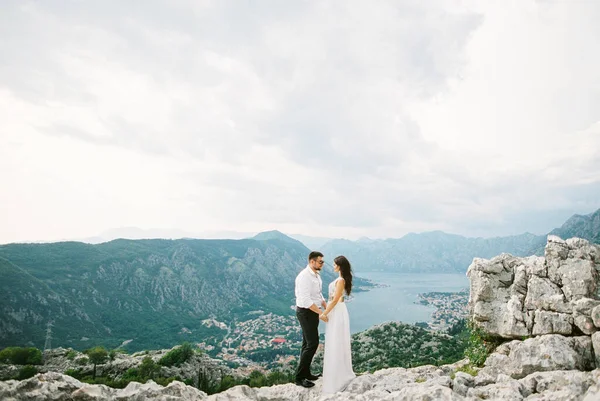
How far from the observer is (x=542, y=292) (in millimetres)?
8258

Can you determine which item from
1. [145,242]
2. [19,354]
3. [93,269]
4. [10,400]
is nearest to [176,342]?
[93,269]

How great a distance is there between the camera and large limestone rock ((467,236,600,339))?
7469 mm

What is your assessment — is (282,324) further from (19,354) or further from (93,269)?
(19,354)

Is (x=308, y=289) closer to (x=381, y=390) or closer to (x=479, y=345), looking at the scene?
(x=381, y=390)

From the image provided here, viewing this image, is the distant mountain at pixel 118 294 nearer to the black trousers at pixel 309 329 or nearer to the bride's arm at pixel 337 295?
the black trousers at pixel 309 329

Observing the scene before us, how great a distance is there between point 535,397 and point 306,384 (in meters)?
4.72

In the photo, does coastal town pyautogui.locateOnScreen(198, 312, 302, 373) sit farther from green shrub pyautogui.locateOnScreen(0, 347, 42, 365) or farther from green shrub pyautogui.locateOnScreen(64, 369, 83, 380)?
green shrub pyautogui.locateOnScreen(0, 347, 42, 365)

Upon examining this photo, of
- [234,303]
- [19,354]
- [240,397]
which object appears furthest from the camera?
[234,303]

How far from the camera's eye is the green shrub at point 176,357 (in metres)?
40.7

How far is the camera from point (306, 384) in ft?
23.9

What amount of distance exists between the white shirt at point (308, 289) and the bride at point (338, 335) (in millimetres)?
389

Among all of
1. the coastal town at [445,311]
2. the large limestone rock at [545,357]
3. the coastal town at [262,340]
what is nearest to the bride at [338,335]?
the large limestone rock at [545,357]

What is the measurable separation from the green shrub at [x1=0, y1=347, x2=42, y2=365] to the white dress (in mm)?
47553

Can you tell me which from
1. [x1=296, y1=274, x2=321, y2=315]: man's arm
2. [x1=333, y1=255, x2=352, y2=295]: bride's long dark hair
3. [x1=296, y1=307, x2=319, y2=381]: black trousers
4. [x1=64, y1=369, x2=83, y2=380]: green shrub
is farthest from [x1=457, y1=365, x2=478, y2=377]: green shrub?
[x1=64, y1=369, x2=83, y2=380]: green shrub
